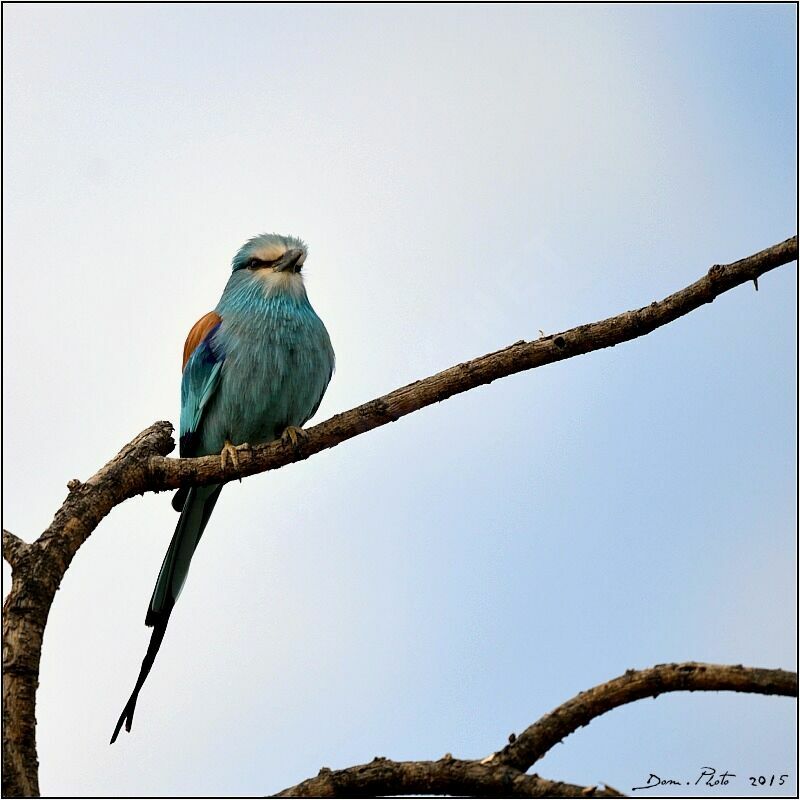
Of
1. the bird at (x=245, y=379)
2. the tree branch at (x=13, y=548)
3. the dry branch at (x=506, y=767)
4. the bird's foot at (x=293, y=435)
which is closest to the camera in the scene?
the dry branch at (x=506, y=767)

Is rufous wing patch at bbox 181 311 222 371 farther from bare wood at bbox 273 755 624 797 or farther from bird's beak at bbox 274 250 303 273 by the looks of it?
bare wood at bbox 273 755 624 797

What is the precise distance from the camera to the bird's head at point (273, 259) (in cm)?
477

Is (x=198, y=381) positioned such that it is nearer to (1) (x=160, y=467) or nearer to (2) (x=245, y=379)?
(2) (x=245, y=379)

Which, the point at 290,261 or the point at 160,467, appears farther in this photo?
the point at 290,261

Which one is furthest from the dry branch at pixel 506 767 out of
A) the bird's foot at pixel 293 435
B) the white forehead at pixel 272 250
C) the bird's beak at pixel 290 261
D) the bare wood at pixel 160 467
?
the white forehead at pixel 272 250

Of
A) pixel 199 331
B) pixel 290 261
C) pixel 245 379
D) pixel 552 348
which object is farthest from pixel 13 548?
pixel 290 261

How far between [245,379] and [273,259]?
70 cm

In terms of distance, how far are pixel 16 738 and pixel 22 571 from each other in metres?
0.54

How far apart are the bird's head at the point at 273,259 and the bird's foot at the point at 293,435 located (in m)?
0.77

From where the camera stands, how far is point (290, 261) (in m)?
4.80

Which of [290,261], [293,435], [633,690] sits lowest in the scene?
[633,690]

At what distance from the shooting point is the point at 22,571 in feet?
10.8

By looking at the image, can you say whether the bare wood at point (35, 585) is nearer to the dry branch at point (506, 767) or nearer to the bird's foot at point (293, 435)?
the bird's foot at point (293, 435)

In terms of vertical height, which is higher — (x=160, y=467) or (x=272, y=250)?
(x=272, y=250)
